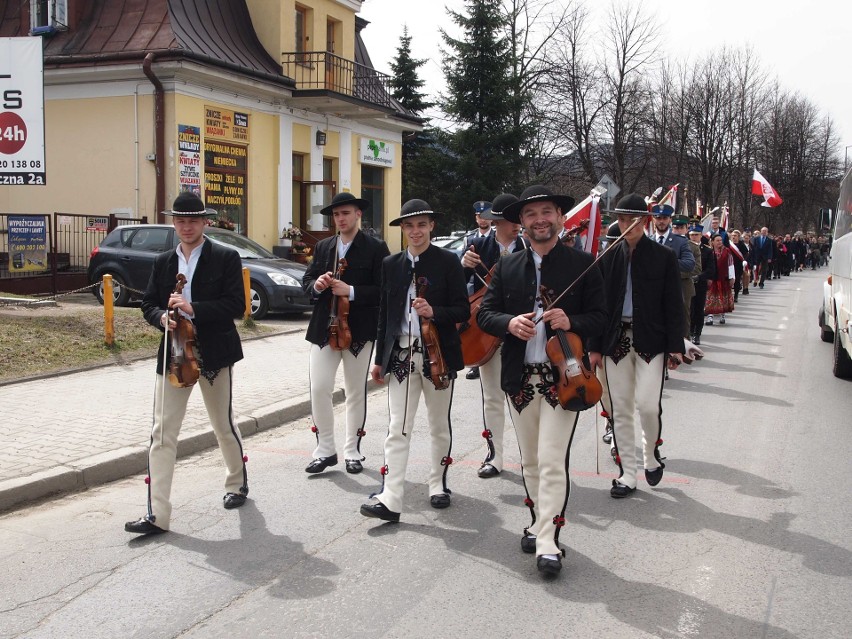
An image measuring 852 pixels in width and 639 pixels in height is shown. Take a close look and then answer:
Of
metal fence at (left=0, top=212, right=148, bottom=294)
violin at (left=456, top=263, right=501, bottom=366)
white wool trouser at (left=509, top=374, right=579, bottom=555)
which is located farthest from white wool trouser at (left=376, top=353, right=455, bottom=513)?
metal fence at (left=0, top=212, right=148, bottom=294)

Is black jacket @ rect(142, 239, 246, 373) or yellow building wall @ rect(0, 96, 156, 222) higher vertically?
yellow building wall @ rect(0, 96, 156, 222)

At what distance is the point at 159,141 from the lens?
778 inches

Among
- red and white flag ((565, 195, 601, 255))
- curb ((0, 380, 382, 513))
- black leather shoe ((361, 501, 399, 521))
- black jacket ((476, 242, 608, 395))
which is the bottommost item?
curb ((0, 380, 382, 513))

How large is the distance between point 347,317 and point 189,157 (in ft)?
49.6

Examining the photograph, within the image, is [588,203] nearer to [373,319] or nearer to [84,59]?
[373,319]

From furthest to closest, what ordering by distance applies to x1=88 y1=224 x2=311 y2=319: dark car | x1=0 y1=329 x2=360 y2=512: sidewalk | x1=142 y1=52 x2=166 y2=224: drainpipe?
x1=142 y1=52 x2=166 y2=224: drainpipe < x1=88 y1=224 x2=311 y2=319: dark car < x1=0 y1=329 x2=360 y2=512: sidewalk

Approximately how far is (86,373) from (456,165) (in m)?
25.7

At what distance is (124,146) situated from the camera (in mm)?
20297

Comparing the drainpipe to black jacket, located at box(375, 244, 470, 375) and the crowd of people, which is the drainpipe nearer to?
the crowd of people

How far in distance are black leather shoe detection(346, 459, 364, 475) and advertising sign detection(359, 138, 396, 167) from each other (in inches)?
839

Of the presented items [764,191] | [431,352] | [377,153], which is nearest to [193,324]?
[431,352]

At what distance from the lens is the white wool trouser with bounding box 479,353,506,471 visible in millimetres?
6438

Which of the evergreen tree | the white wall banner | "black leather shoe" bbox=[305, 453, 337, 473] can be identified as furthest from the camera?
the evergreen tree

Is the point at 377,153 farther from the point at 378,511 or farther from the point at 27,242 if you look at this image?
the point at 378,511
